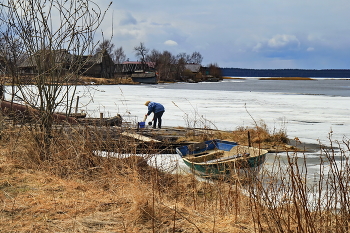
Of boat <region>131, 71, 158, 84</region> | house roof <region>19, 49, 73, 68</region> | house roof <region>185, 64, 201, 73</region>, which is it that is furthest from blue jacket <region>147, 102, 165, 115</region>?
house roof <region>185, 64, 201, 73</region>

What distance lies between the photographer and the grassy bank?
13.3 feet

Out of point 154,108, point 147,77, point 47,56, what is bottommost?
point 154,108

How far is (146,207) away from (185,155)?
563 cm

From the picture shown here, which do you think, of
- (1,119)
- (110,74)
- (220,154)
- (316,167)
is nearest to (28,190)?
(1,119)

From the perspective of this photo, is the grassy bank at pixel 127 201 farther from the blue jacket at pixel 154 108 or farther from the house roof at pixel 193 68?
the house roof at pixel 193 68

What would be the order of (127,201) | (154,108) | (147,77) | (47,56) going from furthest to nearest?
1. (147,77)
2. (154,108)
3. (47,56)
4. (127,201)

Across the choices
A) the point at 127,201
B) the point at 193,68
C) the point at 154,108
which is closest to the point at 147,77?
the point at 193,68

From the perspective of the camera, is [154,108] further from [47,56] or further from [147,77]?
[147,77]

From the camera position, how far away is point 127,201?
5043 millimetres

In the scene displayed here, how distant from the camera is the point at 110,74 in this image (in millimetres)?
74875

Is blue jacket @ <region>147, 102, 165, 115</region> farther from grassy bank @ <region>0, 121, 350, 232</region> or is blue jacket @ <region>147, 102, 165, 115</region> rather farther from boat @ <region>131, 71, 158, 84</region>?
boat @ <region>131, 71, 158, 84</region>

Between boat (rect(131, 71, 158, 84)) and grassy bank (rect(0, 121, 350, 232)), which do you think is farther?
boat (rect(131, 71, 158, 84))

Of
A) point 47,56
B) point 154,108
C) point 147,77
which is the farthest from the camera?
point 147,77

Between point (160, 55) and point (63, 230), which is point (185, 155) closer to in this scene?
point (63, 230)
